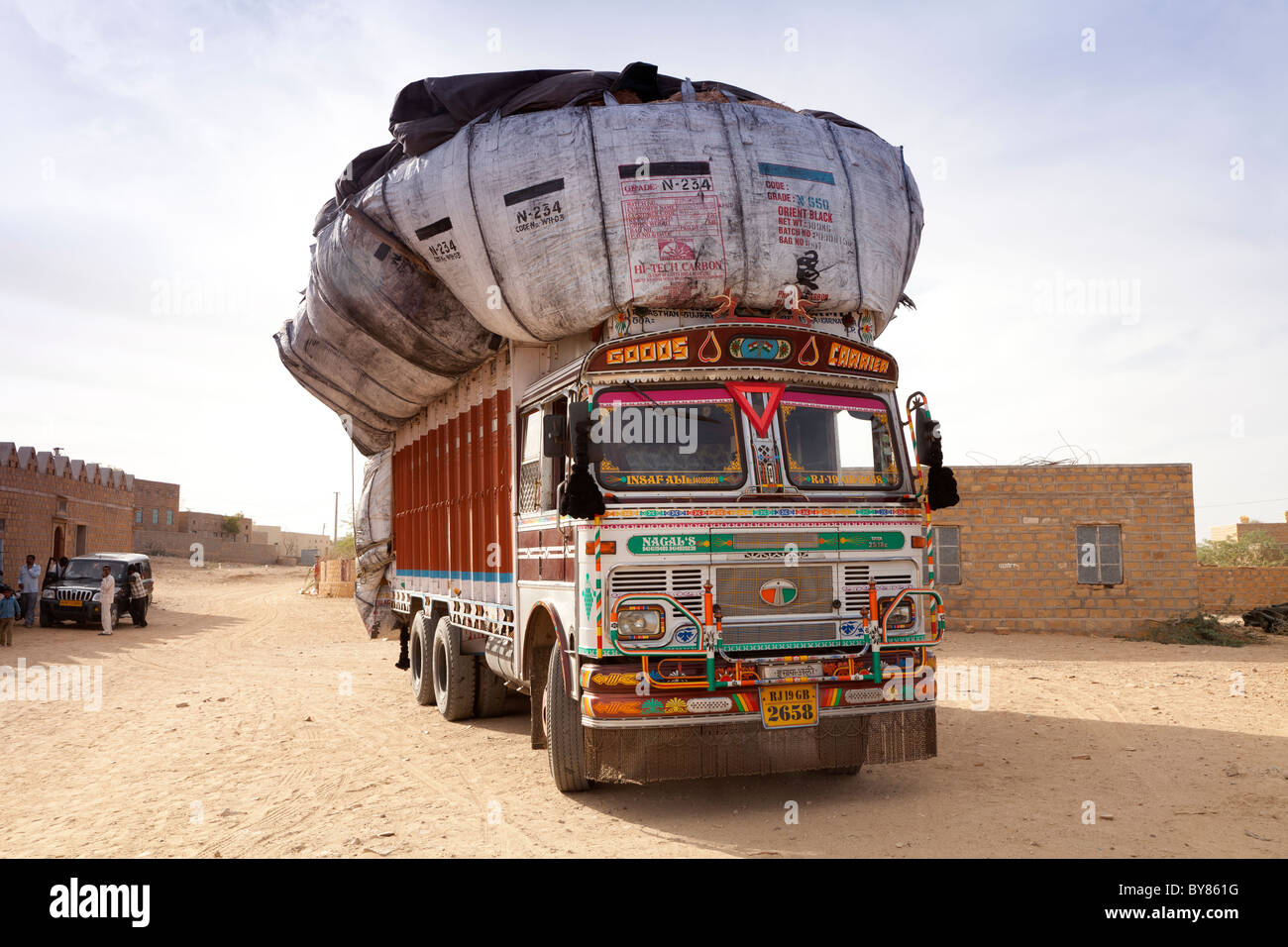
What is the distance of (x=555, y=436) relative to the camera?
6281 mm

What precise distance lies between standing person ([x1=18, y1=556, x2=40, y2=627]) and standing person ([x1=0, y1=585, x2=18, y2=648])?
164 inches

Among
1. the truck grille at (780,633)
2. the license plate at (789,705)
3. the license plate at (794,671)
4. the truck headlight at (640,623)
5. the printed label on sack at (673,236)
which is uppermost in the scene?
the printed label on sack at (673,236)

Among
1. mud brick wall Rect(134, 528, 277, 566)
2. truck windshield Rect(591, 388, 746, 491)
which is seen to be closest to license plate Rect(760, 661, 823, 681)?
truck windshield Rect(591, 388, 746, 491)

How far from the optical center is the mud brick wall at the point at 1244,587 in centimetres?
2292

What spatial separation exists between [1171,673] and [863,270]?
9.72 meters

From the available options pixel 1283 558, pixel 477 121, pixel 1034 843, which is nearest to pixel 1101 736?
pixel 1034 843

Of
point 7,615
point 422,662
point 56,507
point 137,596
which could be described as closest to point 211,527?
point 56,507

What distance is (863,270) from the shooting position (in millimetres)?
7090

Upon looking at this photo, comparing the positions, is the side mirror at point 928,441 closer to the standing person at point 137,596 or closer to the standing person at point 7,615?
the standing person at point 7,615

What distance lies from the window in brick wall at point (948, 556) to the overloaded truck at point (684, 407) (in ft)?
40.2

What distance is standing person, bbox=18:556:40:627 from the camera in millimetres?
22781

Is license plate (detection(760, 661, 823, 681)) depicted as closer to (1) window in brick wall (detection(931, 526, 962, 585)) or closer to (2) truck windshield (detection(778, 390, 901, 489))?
(2) truck windshield (detection(778, 390, 901, 489))

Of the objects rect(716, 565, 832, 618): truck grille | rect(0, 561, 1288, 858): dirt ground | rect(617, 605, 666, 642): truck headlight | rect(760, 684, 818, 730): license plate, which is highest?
rect(716, 565, 832, 618): truck grille

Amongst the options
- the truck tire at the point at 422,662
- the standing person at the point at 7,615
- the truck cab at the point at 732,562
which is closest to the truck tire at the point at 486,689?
the truck tire at the point at 422,662
